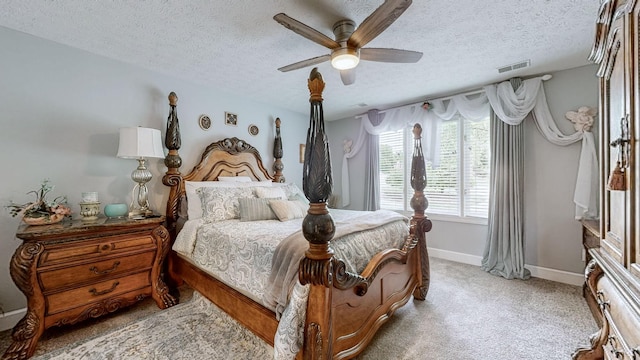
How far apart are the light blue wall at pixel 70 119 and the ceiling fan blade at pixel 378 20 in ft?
7.83

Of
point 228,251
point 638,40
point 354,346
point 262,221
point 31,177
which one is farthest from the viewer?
point 262,221

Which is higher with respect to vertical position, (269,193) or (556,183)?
(556,183)

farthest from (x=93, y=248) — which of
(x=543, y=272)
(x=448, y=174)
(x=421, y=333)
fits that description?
(x=543, y=272)

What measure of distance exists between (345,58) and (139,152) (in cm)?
206

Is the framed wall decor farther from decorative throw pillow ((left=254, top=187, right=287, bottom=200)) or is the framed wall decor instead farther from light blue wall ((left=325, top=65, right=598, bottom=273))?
light blue wall ((left=325, top=65, right=598, bottom=273))

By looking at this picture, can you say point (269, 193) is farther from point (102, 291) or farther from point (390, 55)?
point (390, 55)

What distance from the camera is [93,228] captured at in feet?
6.55

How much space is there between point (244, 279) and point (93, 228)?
134cm

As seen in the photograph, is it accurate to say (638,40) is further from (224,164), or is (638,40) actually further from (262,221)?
(224,164)

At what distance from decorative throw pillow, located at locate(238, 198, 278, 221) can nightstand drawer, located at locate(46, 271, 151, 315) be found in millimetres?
1036

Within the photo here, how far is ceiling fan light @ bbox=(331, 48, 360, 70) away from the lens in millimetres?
1896

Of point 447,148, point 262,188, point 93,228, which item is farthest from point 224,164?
point 447,148

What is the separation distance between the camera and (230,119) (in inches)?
141

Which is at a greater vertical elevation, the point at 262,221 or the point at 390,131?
the point at 390,131
